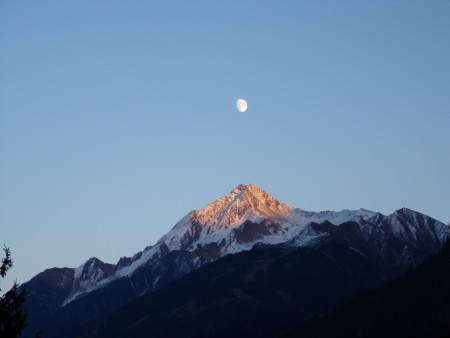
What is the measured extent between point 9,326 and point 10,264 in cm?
547

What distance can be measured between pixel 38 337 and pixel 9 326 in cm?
442

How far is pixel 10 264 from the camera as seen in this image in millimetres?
66312

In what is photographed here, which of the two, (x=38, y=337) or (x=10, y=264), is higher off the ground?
(x=10, y=264)

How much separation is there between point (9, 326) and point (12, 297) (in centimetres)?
266

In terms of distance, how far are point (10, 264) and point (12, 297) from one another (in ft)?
9.40

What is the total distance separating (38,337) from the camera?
67188 mm

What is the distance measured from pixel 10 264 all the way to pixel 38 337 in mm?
6626

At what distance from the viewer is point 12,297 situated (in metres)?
65.1

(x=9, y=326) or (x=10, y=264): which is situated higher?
(x=10, y=264)

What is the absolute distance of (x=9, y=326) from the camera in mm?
63344
